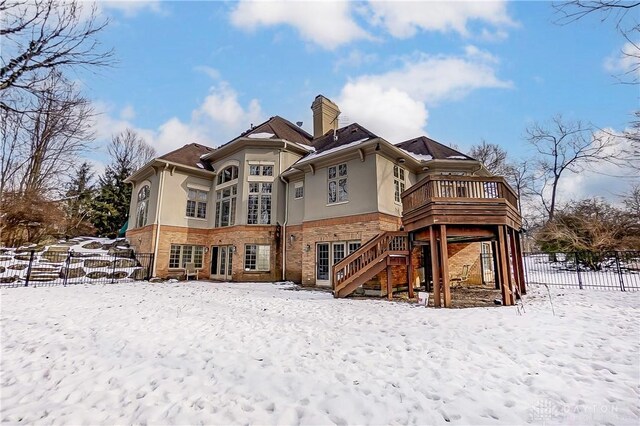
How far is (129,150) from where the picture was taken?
106 ft

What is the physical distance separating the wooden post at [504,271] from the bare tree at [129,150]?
33.9 m

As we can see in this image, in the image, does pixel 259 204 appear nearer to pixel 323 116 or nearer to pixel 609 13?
pixel 323 116

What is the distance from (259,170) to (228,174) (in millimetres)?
2595

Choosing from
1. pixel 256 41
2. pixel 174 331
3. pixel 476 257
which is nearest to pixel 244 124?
pixel 256 41

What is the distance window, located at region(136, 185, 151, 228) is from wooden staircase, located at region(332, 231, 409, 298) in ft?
47.8

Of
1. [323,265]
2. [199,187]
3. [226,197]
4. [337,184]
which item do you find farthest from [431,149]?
[199,187]

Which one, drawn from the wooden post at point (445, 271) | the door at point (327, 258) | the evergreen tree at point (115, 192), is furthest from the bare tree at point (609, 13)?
the evergreen tree at point (115, 192)

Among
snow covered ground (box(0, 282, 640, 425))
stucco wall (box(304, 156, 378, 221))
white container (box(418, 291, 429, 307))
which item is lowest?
snow covered ground (box(0, 282, 640, 425))

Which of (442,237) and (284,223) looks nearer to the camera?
(442,237)

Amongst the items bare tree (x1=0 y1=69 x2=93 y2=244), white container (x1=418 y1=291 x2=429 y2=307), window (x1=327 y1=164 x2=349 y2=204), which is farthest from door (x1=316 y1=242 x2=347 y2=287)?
bare tree (x1=0 y1=69 x2=93 y2=244)

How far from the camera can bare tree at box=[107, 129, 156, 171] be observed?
1222 inches

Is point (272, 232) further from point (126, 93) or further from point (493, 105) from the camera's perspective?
point (493, 105)

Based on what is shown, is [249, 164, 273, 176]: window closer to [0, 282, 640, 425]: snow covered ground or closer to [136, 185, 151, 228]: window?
[136, 185, 151, 228]: window

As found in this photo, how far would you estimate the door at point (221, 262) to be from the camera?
1738cm
